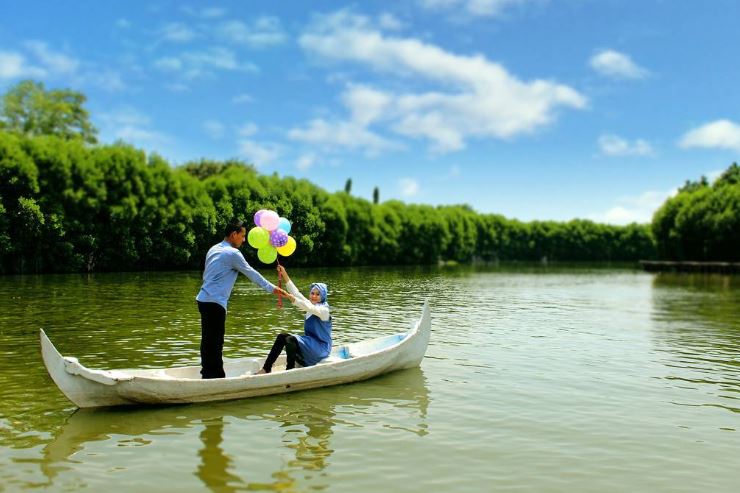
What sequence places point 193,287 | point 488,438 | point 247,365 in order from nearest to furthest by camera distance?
point 488,438 < point 247,365 < point 193,287

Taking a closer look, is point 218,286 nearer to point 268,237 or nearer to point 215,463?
point 268,237

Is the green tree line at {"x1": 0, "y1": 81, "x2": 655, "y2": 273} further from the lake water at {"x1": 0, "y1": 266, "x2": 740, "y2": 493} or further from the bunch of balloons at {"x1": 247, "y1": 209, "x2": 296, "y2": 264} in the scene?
the bunch of balloons at {"x1": 247, "y1": 209, "x2": 296, "y2": 264}

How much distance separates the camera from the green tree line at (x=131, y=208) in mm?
55312

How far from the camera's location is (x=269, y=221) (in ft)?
42.5

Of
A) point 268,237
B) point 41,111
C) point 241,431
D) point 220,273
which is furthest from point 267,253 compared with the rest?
point 41,111

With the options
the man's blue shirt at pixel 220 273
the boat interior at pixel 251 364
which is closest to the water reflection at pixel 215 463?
the boat interior at pixel 251 364

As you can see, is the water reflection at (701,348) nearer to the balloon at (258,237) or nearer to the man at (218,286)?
the balloon at (258,237)

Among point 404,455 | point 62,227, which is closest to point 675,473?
point 404,455

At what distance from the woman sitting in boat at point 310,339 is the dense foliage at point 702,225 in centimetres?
8521

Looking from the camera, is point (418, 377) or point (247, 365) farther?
point (418, 377)

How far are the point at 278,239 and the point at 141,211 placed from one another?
5499cm

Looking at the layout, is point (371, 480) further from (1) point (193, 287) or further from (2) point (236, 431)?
(1) point (193, 287)

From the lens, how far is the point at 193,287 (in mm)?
41562

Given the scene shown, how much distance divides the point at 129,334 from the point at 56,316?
20.3 ft
